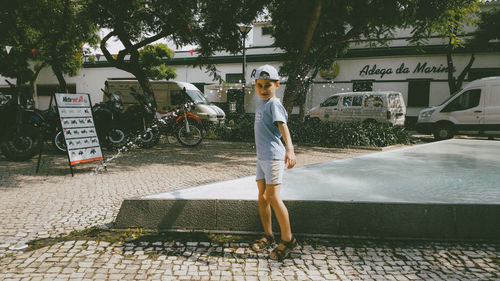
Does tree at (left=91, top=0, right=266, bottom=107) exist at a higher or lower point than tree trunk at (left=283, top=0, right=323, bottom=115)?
higher

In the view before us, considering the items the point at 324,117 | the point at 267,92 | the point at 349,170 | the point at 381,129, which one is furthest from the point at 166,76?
the point at 267,92

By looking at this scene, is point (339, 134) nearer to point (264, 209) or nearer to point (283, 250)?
point (264, 209)

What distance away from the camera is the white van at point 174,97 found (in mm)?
15773

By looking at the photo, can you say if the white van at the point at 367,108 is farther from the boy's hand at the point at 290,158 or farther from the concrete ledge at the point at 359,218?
the boy's hand at the point at 290,158

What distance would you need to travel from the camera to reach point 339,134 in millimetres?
11844

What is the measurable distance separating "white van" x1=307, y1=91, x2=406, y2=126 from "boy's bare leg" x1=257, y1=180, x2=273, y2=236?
13419 mm

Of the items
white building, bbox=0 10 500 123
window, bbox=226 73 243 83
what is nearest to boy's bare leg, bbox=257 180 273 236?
white building, bbox=0 10 500 123

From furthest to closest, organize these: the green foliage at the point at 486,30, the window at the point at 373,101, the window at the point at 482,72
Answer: the window at the point at 482,72 → the green foliage at the point at 486,30 → the window at the point at 373,101

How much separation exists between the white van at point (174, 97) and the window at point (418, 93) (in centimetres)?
1217

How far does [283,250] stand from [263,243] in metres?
0.27

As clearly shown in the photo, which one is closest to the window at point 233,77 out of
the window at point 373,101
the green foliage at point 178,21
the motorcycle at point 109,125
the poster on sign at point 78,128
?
the green foliage at point 178,21

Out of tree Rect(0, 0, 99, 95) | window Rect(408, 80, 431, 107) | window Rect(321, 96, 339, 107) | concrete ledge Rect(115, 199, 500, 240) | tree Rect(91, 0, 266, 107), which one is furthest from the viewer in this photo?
window Rect(408, 80, 431, 107)

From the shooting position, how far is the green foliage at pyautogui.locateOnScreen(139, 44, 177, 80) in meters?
22.2

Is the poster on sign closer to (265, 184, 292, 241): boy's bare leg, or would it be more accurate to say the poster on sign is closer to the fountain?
the fountain
